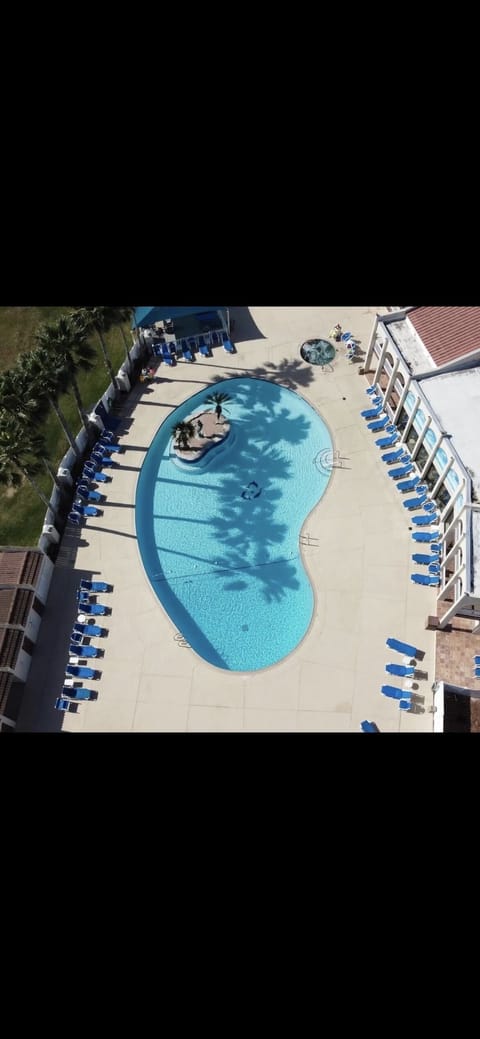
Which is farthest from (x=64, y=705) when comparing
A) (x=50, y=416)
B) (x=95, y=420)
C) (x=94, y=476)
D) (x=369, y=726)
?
(x=50, y=416)

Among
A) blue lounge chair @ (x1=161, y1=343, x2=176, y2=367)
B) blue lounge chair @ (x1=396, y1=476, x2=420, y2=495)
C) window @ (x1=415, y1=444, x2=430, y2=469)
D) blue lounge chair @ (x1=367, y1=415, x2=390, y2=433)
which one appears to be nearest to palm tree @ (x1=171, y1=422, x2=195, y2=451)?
blue lounge chair @ (x1=161, y1=343, x2=176, y2=367)

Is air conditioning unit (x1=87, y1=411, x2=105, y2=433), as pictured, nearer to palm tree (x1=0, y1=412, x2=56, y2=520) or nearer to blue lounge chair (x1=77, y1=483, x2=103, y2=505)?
blue lounge chair (x1=77, y1=483, x2=103, y2=505)

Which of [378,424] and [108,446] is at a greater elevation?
[378,424]

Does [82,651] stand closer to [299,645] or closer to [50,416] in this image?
[299,645]

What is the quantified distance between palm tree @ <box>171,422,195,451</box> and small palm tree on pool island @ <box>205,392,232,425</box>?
2339 mm

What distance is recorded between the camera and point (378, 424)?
41.6 meters

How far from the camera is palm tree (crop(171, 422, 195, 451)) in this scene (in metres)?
39.9

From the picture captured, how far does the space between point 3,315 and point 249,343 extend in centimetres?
2114

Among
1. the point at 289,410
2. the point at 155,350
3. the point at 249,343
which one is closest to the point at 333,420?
the point at 289,410

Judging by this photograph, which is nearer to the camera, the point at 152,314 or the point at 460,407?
the point at 460,407

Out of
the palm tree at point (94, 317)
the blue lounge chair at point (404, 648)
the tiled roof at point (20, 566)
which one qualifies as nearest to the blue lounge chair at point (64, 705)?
the tiled roof at point (20, 566)

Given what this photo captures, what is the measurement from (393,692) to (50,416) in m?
30.0

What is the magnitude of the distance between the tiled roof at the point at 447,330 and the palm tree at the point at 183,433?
55.6 ft

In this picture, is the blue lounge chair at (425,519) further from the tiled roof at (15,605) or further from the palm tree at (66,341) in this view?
the tiled roof at (15,605)
